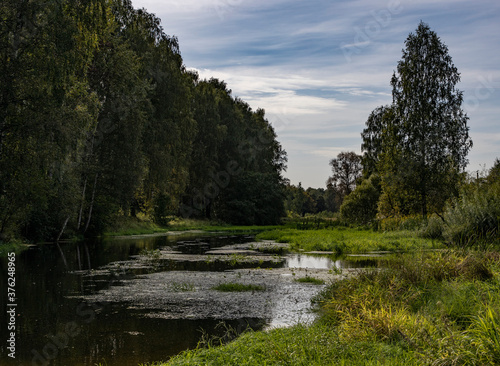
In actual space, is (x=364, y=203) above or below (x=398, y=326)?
above

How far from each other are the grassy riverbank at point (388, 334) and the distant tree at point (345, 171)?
6993 centimetres

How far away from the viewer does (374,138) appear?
54.3m

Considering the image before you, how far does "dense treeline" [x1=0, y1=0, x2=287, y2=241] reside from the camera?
17984 millimetres

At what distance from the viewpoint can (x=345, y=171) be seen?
79.2 meters

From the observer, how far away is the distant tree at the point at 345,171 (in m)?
78.3

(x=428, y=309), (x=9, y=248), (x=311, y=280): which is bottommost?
(x=311, y=280)

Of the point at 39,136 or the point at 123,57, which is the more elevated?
the point at 123,57

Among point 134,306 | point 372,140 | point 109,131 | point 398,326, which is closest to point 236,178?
point 372,140

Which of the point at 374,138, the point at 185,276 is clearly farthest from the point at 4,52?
the point at 374,138

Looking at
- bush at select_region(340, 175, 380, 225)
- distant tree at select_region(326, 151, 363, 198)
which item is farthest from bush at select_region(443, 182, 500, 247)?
distant tree at select_region(326, 151, 363, 198)

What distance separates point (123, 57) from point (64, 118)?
13076 mm

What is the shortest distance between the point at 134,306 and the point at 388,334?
626 centimetres

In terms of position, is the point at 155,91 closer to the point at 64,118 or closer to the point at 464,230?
the point at 64,118

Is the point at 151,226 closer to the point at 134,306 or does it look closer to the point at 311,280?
the point at 311,280
